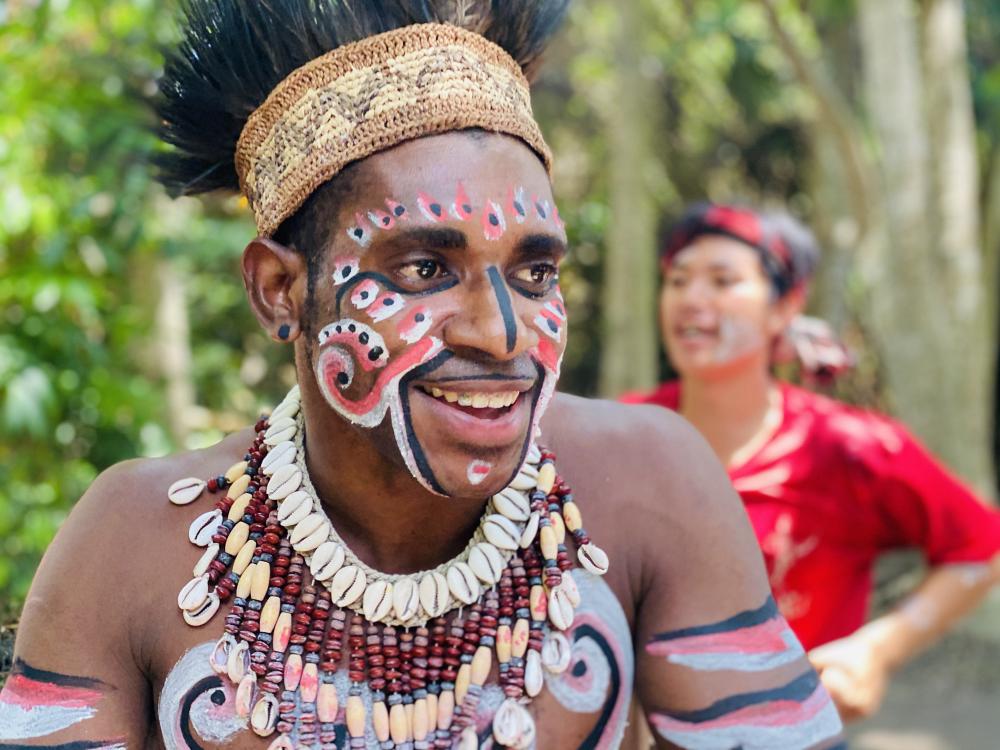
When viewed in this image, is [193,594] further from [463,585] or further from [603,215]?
[603,215]

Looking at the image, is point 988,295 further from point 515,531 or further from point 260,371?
point 515,531

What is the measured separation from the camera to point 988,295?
9.48 meters

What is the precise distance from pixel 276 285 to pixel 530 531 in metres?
0.56

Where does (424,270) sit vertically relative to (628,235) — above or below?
above

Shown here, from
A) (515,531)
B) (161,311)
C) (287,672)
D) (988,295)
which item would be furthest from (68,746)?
(988,295)

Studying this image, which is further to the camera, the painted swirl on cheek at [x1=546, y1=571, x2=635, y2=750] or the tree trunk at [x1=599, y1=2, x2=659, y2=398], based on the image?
the tree trunk at [x1=599, y1=2, x2=659, y2=398]

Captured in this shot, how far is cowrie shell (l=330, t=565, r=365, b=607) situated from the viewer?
1834mm

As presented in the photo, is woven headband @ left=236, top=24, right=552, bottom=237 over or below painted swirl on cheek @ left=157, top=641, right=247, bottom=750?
over

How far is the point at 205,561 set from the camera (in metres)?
1.84

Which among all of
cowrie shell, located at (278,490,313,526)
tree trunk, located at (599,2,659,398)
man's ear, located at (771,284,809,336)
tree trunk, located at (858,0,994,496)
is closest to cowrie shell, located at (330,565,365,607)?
cowrie shell, located at (278,490,313,526)

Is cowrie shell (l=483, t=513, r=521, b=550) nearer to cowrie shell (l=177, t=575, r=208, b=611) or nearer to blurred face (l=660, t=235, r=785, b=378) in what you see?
cowrie shell (l=177, t=575, r=208, b=611)

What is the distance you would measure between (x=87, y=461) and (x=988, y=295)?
7.49 meters

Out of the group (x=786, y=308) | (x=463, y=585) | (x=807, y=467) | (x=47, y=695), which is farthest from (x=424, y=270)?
(x=786, y=308)

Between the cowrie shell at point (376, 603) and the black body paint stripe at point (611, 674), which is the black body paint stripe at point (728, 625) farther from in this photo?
the cowrie shell at point (376, 603)
